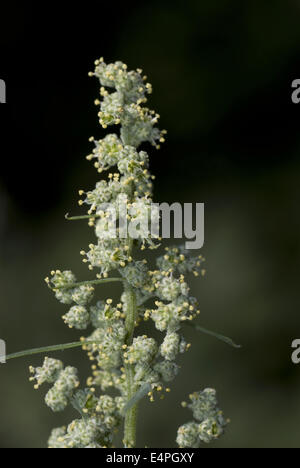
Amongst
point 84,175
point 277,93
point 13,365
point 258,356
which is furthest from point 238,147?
point 13,365

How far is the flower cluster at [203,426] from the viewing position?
208 cm

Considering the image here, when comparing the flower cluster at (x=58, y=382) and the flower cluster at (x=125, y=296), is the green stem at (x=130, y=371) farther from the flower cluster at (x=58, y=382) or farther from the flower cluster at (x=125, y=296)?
the flower cluster at (x=58, y=382)

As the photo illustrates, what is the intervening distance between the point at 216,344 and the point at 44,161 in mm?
1955

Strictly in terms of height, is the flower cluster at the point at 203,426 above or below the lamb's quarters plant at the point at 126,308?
below

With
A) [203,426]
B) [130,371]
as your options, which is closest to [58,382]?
[130,371]

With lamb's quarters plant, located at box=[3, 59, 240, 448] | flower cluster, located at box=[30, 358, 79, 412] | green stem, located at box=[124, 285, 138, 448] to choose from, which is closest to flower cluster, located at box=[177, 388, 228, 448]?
lamb's quarters plant, located at box=[3, 59, 240, 448]

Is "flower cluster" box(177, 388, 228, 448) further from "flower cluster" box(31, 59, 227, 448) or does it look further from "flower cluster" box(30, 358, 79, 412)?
"flower cluster" box(30, 358, 79, 412)

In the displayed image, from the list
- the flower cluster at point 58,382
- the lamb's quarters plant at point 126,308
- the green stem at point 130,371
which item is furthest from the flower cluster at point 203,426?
the flower cluster at point 58,382

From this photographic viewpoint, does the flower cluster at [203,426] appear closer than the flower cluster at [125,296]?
No

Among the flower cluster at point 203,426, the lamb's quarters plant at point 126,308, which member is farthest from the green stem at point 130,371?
the flower cluster at point 203,426

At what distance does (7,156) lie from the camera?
533 cm

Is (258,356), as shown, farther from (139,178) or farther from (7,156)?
(139,178)

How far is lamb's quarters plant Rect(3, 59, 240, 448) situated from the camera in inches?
78.0

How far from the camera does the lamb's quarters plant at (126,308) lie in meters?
1.98
